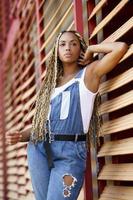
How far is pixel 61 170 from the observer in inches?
116

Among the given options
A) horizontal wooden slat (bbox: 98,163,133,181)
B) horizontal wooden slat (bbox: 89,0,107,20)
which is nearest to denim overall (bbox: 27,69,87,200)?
horizontal wooden slat (bbox: 98,163,133,181)

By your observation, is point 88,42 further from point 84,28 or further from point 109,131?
point 109,131

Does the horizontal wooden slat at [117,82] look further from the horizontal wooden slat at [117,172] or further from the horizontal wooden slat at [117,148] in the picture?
the horizontal wooden slat at [117,172]

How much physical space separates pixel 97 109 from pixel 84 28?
0.89 metres

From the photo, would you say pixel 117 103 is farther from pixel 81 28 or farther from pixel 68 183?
pixel 81 28

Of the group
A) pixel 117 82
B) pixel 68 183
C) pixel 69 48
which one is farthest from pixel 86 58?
pixel 68 183

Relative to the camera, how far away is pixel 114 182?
10.8 ft

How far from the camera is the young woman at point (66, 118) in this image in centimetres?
293

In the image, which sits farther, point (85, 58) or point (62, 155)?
point (85, 58)

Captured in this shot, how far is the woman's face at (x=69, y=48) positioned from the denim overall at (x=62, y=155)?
13cm

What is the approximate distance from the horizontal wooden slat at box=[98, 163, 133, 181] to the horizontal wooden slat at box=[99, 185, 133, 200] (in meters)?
0.07

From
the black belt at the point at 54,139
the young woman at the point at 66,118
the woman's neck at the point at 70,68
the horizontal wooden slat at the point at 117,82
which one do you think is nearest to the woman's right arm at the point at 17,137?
the young woman at the point at 66,118

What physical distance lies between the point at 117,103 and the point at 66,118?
34 centimetres

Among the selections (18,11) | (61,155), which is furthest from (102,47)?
(18,11)
